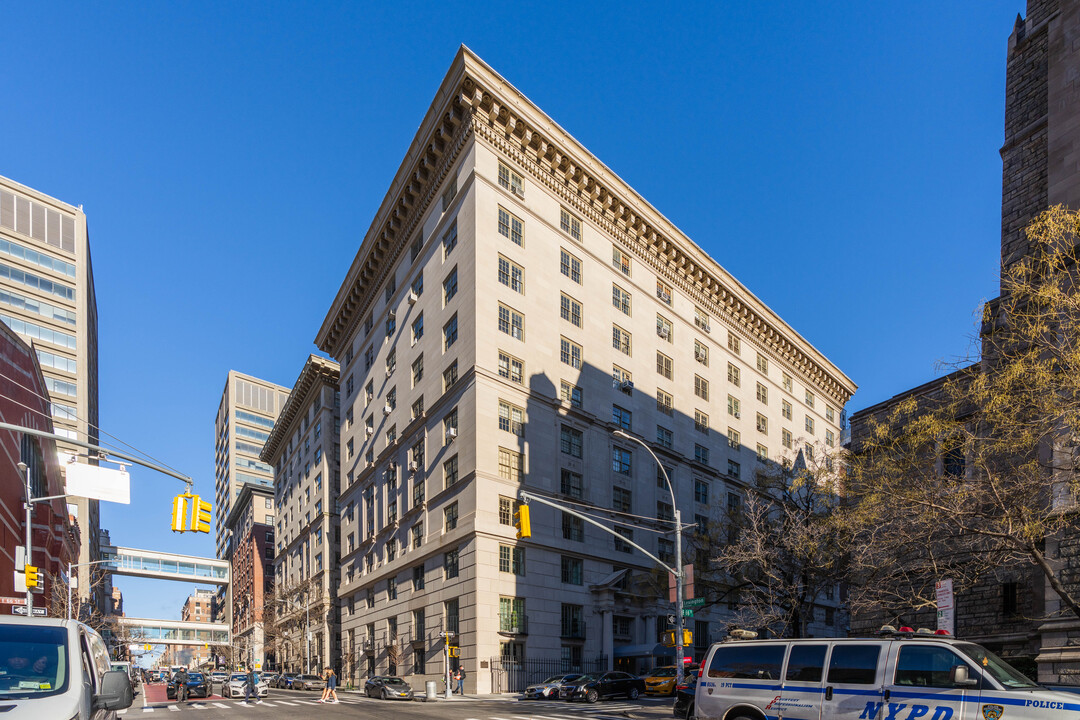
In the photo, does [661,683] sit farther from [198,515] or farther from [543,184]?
[543,184]

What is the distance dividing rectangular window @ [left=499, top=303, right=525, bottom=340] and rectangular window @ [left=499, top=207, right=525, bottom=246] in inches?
189

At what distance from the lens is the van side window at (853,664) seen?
1221cm

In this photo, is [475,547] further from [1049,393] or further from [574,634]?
[1049,393]

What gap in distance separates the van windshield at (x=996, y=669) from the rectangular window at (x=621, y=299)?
46090 mm

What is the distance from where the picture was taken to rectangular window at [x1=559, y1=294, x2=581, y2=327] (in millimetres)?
52375

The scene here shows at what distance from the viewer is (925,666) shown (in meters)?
11.6

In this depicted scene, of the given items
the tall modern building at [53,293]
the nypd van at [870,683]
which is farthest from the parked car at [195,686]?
the tall modern building at [53,293]

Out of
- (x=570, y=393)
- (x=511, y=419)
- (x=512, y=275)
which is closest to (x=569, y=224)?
(x=512, y=275)

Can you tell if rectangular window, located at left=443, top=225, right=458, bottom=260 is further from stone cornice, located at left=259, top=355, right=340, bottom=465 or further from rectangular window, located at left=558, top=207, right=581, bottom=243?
stone cornice, located at left=259, top=355, right=340, bottom=465

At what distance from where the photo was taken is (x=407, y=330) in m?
58.3

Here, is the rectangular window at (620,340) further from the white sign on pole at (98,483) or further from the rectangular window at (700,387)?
the white sign on pole at (98,483)

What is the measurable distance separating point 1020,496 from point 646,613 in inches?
1405

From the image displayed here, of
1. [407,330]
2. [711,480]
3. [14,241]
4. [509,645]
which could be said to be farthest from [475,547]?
[14,241]

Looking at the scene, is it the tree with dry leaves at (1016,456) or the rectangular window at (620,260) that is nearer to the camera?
the tree with dry leaves at (1016,456)
